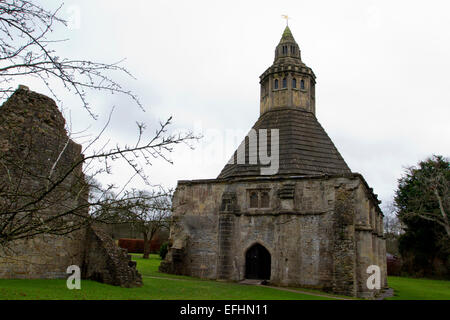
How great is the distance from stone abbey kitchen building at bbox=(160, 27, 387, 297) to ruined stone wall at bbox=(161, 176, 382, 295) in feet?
0.17

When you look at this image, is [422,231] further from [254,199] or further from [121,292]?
[121,292]

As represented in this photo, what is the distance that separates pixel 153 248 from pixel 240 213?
1223 inches

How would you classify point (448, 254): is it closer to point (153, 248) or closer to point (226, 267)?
point (226, 267)

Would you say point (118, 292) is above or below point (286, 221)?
below

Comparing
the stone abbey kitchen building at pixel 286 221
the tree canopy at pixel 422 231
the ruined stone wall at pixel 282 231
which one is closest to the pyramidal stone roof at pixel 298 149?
the stone abbey kitchen building at pixel 286 221

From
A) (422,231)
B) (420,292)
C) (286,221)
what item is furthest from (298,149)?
(422,231)

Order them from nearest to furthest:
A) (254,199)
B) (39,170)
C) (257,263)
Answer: (39,170) → (257,263) → (254,199)

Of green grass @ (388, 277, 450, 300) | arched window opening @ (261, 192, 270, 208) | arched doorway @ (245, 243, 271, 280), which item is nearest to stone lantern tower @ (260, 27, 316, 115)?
arched window opening @ (261, 192, 270, 208)

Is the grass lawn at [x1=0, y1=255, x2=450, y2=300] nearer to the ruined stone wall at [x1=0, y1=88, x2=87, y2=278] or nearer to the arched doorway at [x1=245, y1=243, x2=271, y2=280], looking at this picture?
the ruined stone wall at [x1=0, y1=88, x2=87, y2=278]

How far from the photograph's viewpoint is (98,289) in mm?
13414

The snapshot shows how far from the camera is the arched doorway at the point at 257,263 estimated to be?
21203mm

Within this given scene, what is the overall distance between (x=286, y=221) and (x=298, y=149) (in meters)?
5.19

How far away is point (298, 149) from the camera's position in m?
24.0

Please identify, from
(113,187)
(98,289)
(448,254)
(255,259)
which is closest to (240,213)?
(255,259)
